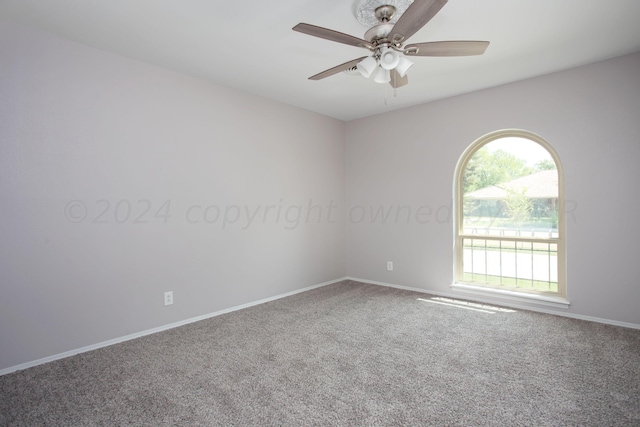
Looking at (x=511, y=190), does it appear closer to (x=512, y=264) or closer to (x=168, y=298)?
(x=512, y=264)

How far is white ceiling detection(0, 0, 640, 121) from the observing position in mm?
2096

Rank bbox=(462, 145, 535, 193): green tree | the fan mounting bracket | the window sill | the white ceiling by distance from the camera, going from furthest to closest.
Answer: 1. bbox=(462, 145, 535, 193): green tree
2. the window sill
3. the white ceiling
4. the fan mounting bracket

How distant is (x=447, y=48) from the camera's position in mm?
2008

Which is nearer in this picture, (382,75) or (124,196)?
(382,75)

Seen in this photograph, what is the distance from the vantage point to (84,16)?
7.11 feet

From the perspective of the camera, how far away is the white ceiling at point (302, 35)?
210 cm

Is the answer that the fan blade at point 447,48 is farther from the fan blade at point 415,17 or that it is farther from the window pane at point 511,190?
the window pane at point 511,190

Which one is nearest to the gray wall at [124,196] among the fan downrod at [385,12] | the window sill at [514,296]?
the fan downrod at [385,12]

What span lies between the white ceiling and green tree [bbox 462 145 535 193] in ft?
2.57

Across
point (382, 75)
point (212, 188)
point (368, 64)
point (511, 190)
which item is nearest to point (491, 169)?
point (511, 190)

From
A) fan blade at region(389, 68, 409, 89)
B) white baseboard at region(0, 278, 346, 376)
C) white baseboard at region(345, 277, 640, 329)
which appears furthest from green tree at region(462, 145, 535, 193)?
white baseboard at region(0, 278, 346, 376)

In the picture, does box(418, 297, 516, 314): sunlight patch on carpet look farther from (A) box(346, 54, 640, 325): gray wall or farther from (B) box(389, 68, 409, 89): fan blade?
(B) box(389, 68, 409, 89): fan blade

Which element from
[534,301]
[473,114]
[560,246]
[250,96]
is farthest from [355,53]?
[534,301]

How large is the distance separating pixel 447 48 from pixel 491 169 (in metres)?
2.13
